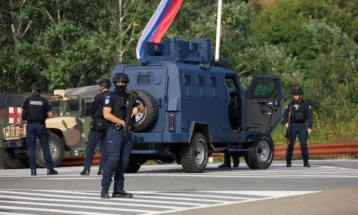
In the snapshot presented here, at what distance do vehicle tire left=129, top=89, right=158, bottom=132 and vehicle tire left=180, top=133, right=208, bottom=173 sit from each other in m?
0.93

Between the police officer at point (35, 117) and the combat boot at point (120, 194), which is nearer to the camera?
the combat boot at point (120, 194)

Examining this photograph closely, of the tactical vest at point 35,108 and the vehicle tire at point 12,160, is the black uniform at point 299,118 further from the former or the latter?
the vehicle tire at point 12,160

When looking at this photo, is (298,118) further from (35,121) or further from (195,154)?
(35,121)

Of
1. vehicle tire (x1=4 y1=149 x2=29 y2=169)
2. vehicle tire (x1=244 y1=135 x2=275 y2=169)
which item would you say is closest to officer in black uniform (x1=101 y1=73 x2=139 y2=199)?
vehicle tire (x1=244 y1=135 x2=275 y2=169)

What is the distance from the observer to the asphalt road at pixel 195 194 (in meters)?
14.4

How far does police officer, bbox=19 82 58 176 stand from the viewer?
22141mm

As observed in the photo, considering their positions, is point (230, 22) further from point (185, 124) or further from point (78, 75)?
point (185, 124)

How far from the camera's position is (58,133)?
95.7 feet

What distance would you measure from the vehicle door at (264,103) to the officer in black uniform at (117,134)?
354 inches

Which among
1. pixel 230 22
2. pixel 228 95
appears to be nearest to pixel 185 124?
pixel 228 95

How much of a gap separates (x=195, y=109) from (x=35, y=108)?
10.3 feet

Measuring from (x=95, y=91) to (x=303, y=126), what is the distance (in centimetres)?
878

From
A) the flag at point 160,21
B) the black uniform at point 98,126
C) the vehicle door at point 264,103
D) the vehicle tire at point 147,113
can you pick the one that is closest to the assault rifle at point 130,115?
the black uniform at point 98,126

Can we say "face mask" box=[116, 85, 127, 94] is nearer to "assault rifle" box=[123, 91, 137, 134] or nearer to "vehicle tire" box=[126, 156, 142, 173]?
"assault rifle" box=[123, 91, 137, 134]
